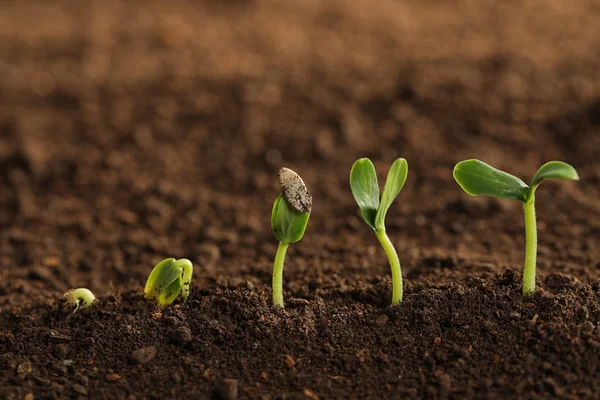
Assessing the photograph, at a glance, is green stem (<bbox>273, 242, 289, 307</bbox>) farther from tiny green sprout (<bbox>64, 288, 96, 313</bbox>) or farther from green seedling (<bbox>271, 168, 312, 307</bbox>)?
tiny green sprout (<bbox>64, 288, 96, 313</bbox>)

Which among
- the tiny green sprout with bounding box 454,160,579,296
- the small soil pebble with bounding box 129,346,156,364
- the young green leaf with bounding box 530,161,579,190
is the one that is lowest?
the small soil pebble with bounding box 129,346,156,364

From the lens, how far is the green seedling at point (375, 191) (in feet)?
4.56

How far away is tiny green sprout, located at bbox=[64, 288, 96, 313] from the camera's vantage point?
5.16ft

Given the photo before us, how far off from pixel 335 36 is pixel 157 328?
2.48 m

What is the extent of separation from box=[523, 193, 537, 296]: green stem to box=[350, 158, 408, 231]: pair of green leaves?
0.80 ft

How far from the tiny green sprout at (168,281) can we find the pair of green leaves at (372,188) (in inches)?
15.7

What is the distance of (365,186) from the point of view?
1434mm

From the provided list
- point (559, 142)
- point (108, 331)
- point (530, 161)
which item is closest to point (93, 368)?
point (108, 331)

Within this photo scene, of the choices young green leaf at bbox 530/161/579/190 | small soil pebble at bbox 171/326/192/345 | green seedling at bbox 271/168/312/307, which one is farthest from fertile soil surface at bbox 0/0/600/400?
young green leaf at bbox 530/161/579/190

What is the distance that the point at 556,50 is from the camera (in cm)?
336

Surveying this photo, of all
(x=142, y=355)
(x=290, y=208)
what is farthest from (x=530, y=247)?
(x=142, y=355)

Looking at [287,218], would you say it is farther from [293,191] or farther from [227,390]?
[227,390]

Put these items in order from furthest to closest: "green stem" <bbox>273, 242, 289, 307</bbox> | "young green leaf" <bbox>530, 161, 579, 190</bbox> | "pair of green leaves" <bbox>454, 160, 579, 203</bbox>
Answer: "green stem" <bbox>273, 242, 289, 307</bbox> → "pair of green leaves" <bbox>454, 160, 579, 203</bbox> → "young green leaf" <bbox>530, 161, 579, 190</bbox>

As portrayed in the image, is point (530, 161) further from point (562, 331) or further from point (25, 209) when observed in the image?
point (25, 209)
